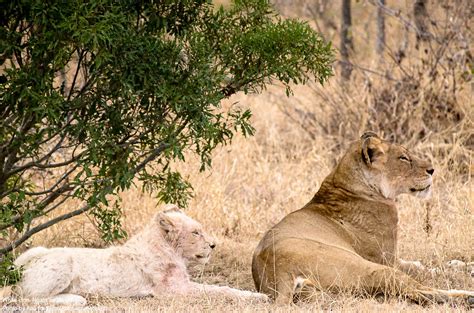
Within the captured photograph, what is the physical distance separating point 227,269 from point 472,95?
469 cm

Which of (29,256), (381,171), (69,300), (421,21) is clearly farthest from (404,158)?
(421,21)

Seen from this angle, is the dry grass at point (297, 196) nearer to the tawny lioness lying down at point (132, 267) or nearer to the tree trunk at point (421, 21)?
the tawny lioness lying down at point (132, 267)

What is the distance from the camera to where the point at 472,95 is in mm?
11023

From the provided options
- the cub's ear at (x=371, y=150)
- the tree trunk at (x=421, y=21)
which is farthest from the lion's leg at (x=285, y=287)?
the tree trunk at (x=421, y=21)

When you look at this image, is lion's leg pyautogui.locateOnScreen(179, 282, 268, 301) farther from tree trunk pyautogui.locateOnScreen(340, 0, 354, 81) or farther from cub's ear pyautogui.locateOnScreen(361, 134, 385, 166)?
tree trunk pyautogui.locateOnScreen(340, 0, 354, 81)

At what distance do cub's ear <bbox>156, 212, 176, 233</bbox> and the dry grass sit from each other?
0.57 metres

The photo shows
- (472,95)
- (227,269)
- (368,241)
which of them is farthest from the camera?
(472,95)

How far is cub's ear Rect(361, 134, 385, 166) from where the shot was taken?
6.91m

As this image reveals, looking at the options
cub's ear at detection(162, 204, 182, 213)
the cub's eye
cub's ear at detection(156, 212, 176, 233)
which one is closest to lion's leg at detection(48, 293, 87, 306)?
cub's ear at detection(156, 212, 176, 233)

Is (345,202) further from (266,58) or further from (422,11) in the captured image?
(422,11)

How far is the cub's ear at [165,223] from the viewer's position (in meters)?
6.69

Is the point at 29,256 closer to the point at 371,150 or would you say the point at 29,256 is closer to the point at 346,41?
the point at 371,150

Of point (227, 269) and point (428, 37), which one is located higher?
point (428, 37)

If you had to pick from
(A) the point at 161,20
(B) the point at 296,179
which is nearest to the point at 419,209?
(B) the point at 296,179
